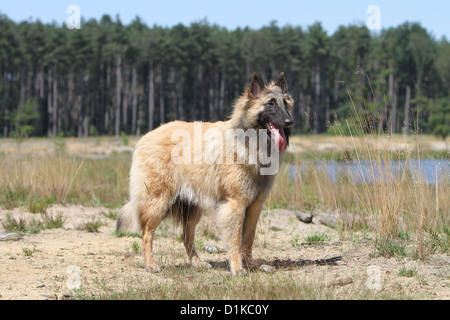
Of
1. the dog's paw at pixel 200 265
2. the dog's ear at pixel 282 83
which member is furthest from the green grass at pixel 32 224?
the dog's ear at pixel 282 83

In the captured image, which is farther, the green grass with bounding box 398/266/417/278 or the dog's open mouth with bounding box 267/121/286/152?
the dog's open mouth with bounding box 267/121/286/152

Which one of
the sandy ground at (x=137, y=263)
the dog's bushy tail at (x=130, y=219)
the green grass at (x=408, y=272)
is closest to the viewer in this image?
the sandy ground at (x=137, y=263)

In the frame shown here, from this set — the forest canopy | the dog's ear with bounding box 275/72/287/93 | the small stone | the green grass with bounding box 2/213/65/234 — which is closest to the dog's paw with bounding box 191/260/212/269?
the small stone

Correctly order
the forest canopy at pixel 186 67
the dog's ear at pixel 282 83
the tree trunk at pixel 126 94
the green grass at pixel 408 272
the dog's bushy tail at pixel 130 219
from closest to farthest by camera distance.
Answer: the green grass at pixel 408 272 < the dog's ear at pixel 282 83 < the dog's bushy tail at pixel 130 219 < the forest canopy at pixel 186 67 < the tree trunk at pixel 126 94

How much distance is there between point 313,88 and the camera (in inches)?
2655

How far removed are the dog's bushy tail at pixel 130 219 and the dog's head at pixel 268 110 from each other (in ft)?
5.94

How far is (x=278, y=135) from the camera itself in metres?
5.64

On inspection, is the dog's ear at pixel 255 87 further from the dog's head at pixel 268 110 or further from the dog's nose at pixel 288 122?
the dog's nose at pixel 288 122

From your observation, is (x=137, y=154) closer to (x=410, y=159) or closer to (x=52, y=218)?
(x=52, y=218)

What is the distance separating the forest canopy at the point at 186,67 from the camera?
58844 millimetres

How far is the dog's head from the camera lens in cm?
564

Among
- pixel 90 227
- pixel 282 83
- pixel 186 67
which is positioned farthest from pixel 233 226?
pixel 186 67

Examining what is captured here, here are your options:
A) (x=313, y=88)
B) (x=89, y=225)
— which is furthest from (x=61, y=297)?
(x=313, y=88)

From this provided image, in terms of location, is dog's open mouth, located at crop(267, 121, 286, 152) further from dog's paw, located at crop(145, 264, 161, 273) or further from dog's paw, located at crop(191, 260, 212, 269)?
dog's paw, located at crop(145, 264, 161, 273)
